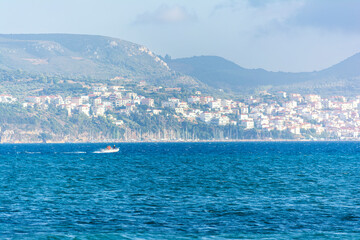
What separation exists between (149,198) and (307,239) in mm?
19884

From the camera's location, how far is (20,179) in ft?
233

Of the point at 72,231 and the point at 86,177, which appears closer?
the point at 72,231

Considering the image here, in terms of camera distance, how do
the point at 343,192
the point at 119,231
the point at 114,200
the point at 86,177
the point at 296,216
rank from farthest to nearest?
1. the point at 86,177
2. the point at 343,192
3. the point at 114,200
4. the point at 296,216
5. the point at 119,231

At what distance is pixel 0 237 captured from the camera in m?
31.8

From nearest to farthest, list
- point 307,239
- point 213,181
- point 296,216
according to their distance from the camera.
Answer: point 307,239
point 296,216
point 213,181

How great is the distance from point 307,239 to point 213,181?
35.2 metres

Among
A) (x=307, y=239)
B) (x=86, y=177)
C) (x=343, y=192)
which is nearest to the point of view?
(x=307, y=239)

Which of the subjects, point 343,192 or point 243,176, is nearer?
point 343,192

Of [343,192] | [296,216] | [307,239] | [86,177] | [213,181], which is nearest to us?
[307,239]

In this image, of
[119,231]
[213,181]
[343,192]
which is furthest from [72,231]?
[213,181]

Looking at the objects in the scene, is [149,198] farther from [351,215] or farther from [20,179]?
[20,179]

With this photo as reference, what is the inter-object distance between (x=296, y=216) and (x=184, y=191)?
57.2ft

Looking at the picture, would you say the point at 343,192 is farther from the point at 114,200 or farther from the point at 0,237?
the point at 0,237

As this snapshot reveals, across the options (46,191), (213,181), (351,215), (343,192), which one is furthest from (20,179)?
(351,215)
